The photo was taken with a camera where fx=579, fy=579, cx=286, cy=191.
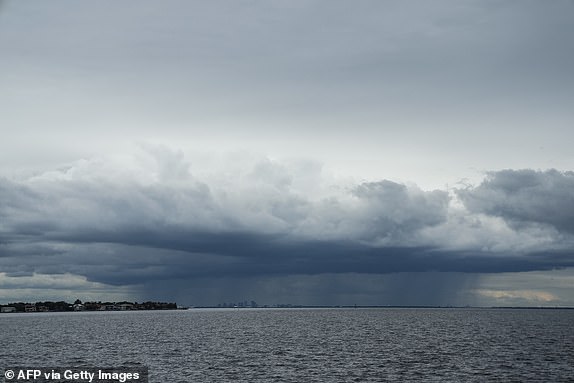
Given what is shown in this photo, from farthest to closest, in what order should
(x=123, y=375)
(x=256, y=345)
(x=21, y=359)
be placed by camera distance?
1. (x=256, y=345)
2. (x=21, y=359)
3. (x=123, y=375)

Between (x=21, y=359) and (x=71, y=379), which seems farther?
(x=21, y=359)

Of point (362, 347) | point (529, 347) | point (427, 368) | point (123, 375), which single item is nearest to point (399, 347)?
point (362, 347)

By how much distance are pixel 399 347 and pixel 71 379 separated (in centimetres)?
8103

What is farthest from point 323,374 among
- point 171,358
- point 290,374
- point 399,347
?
point 399,347

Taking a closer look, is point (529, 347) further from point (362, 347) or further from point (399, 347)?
point (362, 347)

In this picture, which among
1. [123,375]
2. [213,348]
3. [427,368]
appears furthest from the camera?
[213,348]

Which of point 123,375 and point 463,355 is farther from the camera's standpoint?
point 463,355

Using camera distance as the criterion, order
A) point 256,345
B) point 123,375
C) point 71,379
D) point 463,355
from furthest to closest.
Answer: point 256,345 < point 463,355 < point 123,375 < point 71,379

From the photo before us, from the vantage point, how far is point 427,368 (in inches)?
3888

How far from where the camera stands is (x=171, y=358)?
112m

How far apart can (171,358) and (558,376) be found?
68.1 m

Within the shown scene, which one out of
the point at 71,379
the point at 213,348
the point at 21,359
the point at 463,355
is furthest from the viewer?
the point at 213,348

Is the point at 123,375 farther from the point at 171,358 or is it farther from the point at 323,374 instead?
the point at 323,374

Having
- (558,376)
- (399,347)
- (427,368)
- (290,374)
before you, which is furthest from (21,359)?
(558,376)
